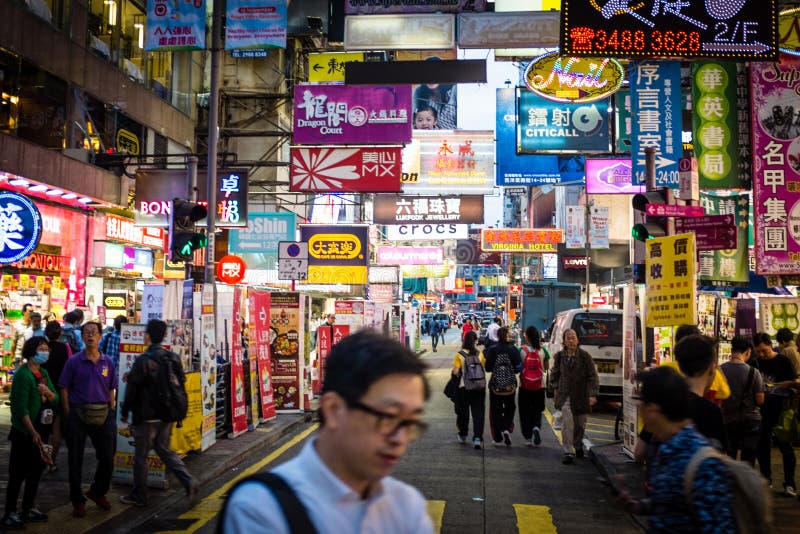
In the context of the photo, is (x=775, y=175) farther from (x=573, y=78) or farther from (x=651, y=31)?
(x=651, y=31)

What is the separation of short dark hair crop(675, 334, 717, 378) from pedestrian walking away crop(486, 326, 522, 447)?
678cm

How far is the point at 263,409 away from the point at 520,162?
11.5m

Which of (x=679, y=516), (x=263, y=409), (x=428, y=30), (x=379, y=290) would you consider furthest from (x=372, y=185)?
(x=379, y=290)

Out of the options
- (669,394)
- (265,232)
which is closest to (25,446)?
(669,394)

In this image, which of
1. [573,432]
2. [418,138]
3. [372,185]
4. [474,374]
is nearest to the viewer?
[573,432]

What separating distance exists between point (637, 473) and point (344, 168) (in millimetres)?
10281

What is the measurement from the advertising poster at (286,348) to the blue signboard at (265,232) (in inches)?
299

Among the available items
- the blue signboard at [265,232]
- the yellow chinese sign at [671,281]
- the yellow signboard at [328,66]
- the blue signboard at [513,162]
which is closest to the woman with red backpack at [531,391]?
the yellow chinese sign at [671,281]

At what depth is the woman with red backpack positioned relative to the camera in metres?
11.9

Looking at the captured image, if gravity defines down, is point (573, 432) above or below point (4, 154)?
below

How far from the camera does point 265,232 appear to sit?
75.5 feet

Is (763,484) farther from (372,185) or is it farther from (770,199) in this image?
(372,185)

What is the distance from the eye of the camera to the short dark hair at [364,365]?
5.81ft

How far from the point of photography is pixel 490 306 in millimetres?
142750
